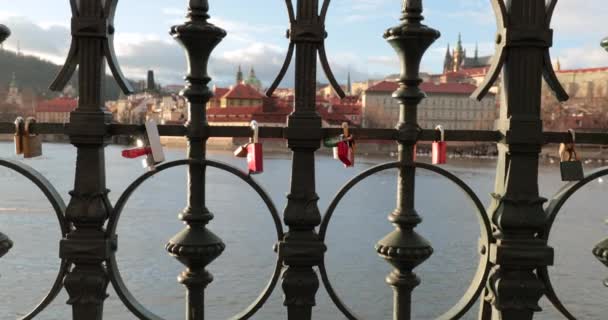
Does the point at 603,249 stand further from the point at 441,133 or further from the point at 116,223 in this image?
the point at 116,223

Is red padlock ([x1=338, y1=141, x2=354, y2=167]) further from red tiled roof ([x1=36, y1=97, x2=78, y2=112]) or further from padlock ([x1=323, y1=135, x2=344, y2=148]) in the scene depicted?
red tiled roof ([x1=36, y1=97, x2=78, y2=112])

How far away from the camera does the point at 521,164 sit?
1192 mm

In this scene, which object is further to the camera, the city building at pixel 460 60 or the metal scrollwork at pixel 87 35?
the city building at pixel 460 60

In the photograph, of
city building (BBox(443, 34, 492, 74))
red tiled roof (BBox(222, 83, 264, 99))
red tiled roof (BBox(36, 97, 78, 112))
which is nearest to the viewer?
red tiled roof (BBox(36, 97, 78, 112))

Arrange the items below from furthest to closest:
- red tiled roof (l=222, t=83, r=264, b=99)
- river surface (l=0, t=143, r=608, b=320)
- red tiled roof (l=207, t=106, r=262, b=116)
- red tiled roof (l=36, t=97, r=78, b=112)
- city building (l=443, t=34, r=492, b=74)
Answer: city building (l=443, t=34, r=492, b=74) → red tiled roof (l=222, t=83, r=264, b=99) → red tiled roof (l=207, t=106, r=262, b=116) → river surface (l=0, t=143, r=608, b=320) → red tiled roof (l=36, t=97, r=78, b=112)

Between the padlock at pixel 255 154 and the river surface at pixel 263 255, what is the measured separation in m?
3.12

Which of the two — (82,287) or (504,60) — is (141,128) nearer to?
(82,287)

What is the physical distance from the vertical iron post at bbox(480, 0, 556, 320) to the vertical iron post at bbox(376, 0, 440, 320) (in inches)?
6.4

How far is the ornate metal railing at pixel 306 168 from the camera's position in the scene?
1.15 meters

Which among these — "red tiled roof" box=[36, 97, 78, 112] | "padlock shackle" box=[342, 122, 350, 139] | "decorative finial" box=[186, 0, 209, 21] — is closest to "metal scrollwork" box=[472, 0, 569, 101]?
"padlock shackle" box=[342, 122, 350, 139]

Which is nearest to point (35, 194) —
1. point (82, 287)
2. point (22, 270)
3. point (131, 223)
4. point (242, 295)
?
point (131, 223)

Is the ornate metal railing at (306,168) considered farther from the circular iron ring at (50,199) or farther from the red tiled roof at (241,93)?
the red tiled roof at (241,93)

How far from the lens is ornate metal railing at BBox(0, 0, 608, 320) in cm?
115

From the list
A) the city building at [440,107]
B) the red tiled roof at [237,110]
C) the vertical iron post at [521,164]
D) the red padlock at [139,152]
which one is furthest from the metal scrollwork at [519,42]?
the city building at [440,107]
